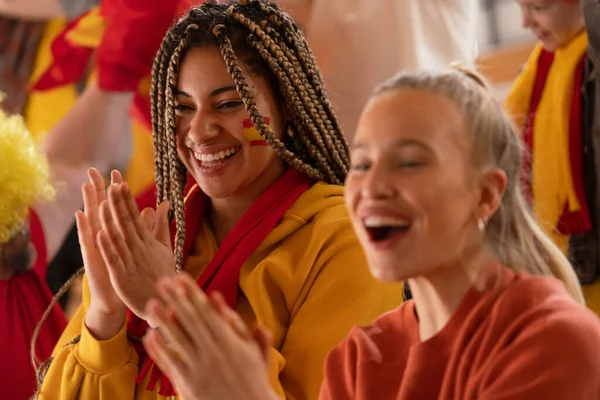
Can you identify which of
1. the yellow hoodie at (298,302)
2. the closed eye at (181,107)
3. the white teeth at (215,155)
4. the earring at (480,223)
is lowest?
the yellow hoodie at (298,302)

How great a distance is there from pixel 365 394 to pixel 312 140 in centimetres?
55

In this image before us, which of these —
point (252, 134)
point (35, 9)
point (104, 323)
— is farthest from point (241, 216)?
point (35, 9)

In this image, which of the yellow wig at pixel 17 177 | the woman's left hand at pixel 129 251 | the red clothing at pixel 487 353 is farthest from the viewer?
the yellow wig at pixel 17 177

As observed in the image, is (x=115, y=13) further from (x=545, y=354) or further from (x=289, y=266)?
(x=545, y=354)

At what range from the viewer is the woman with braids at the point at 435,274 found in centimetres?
70

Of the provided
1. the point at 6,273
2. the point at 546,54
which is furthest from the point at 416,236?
the point at 6,273

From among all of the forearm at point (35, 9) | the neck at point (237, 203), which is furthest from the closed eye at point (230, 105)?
the forearm at point (35, 9)

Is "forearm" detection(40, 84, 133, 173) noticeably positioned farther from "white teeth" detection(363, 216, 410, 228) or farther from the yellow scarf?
"white teeth" detection(363, 216, 410, 228)

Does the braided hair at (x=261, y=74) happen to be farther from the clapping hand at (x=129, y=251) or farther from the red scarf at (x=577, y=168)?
the red scarf at (x=577, y=168)

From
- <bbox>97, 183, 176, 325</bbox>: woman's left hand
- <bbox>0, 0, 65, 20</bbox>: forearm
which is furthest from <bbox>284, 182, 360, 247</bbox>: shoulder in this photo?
<bbox>0, 0, 65, 20</bbox>: forearm

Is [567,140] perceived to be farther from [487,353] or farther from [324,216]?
[487,353]

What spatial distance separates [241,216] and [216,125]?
5.7 inches

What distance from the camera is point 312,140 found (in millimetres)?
1242

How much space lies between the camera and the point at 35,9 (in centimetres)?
216
